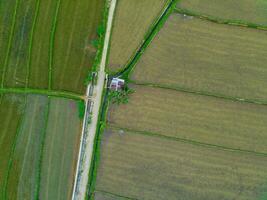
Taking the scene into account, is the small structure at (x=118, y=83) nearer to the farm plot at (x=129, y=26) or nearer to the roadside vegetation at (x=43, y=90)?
the farm plot at (x=129, y=26)

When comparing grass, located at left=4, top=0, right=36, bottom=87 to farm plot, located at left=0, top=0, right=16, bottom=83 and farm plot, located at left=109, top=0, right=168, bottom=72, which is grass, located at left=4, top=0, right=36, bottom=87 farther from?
farm plot, located at left=109, top=0, right=168, bottom=72

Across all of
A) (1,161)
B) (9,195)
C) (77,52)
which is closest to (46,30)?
(77,52)

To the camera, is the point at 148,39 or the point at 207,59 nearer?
the point at 207,59

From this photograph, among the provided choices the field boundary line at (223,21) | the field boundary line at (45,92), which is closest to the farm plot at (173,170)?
the field boundary line at (45,92)

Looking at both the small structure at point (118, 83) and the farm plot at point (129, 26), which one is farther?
the farm plot at point (129, 26)

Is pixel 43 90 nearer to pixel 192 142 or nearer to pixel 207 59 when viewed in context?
pixel 192 142

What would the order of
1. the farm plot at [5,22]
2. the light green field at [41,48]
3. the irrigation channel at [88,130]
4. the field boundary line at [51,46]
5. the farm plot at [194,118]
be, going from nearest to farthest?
1. the farm plot at [194,118]
2. the irrigation channel at [88,130]
3. the field boundary line at [51,46]
4. the light green field at [41,48]
5. the farm plot at [5,22]

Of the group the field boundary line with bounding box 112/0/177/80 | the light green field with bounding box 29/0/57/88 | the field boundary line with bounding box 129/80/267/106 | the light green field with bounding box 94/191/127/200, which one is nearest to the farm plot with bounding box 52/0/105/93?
the light green field with bounding box 29/0/57/88

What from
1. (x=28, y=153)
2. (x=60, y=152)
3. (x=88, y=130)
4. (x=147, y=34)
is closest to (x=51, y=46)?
(x=88, y=130)
